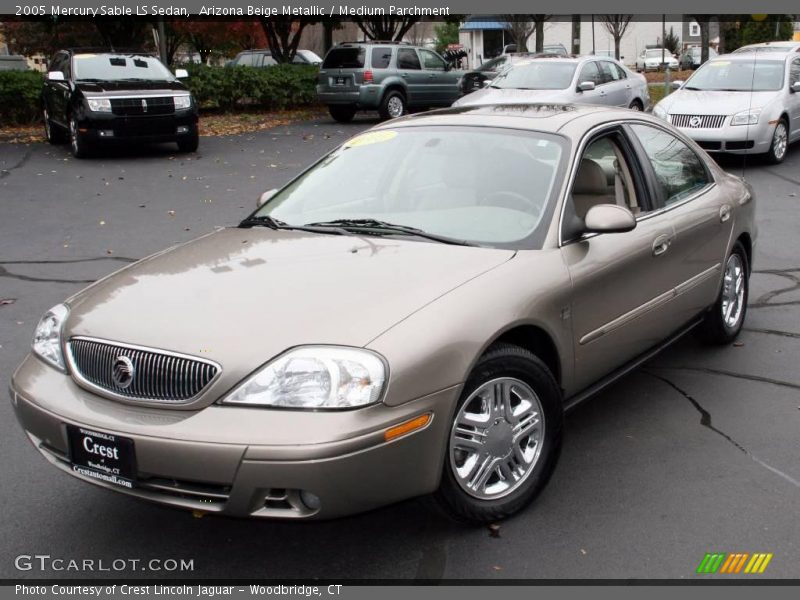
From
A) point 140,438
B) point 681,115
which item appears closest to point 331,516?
point 140,438

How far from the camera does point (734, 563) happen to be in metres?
3.39

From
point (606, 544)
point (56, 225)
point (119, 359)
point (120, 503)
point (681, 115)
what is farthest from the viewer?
point (681, 115)

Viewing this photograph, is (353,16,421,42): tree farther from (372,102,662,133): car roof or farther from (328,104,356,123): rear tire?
(372,102,662,133): car roof

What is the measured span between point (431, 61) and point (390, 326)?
20.0 m

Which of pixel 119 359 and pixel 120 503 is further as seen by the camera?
pixel 120 503

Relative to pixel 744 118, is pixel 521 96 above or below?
above

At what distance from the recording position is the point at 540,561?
3416mm

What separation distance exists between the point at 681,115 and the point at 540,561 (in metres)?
11.3

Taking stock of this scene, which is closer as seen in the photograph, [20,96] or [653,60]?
[20,96]

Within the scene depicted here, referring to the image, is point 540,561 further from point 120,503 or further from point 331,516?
point 120,503

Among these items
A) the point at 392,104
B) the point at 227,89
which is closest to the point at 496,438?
the point at 392,104

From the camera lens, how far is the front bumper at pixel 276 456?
297 centimetres

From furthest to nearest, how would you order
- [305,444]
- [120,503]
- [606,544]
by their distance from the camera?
[120,503] < [606,544] < [305,444]

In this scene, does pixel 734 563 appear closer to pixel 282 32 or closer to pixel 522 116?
pixel 522 116
